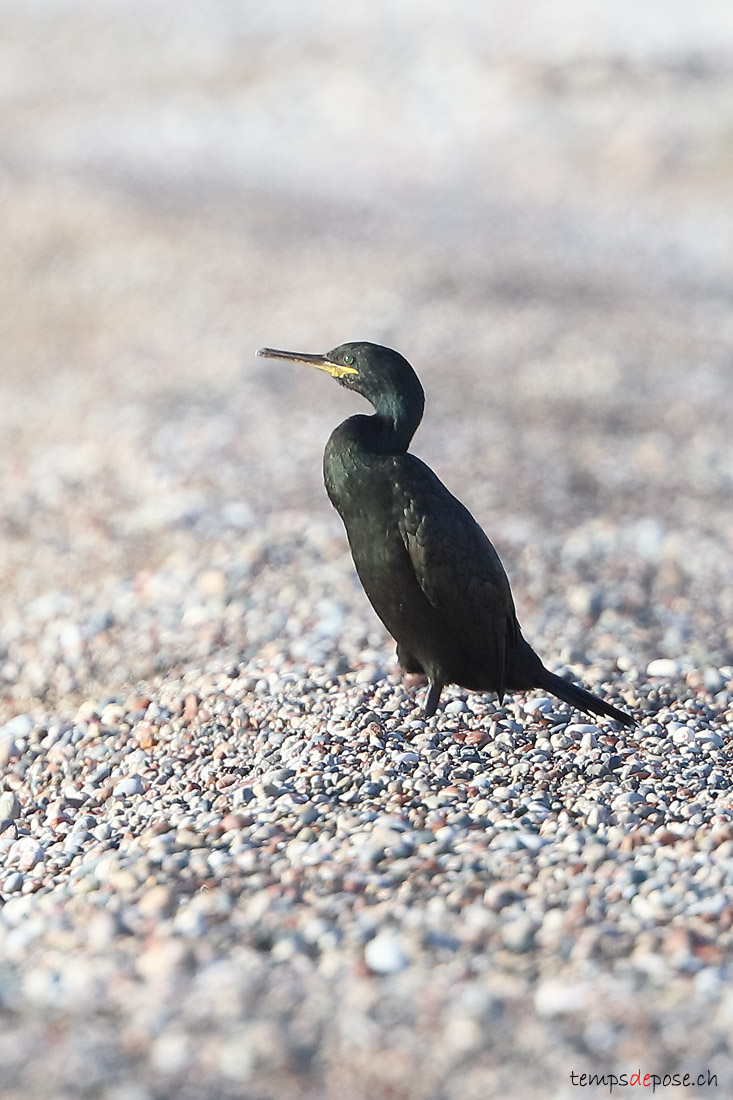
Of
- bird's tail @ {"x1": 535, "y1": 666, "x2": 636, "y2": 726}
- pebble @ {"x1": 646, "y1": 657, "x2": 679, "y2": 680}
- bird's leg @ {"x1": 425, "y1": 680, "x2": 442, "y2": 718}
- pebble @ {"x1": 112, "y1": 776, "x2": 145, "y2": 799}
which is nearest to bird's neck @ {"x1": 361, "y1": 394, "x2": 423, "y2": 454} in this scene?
bird's leg @ {"x1": 425, "y1": 680, "x2": 442, "y2": 718}

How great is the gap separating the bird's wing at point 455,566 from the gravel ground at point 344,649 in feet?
1.64

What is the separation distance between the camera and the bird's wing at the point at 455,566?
5.80 metres

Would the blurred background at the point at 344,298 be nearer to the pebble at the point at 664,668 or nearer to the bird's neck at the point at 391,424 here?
the pebble at the point at 664,668

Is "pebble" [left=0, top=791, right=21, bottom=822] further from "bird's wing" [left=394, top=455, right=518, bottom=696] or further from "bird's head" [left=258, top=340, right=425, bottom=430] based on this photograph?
"bird's head" [left=258, top=340, right=425, bottom=430]

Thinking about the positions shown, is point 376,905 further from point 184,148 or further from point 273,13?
point 273,13

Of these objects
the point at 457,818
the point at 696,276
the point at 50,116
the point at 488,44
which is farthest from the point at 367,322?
the point at 488,44

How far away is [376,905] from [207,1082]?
96 cm

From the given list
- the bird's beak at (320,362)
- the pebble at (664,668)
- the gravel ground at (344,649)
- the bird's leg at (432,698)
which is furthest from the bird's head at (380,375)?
the pebble at (664,668)

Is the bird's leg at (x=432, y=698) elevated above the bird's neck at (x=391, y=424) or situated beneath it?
situated beneath

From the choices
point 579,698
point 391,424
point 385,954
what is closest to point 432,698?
point 579,698

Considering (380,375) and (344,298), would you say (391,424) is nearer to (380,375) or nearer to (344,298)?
(380,375)

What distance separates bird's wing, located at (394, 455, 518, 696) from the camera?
5800 mm

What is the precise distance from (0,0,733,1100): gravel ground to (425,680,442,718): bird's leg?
12 centimetres

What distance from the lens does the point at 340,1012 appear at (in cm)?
411
